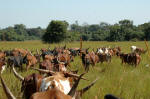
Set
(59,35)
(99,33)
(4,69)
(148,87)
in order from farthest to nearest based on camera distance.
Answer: (99,33) → (59,35) → (4,69) → (148,87)

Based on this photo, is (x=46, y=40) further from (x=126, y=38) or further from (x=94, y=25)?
(x=94, y=25)

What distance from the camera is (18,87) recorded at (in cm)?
649

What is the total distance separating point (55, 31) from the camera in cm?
6762

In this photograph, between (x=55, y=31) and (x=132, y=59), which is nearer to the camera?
(x=132, y=59)

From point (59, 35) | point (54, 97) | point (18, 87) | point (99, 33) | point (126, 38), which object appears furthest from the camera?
point (99, 33)

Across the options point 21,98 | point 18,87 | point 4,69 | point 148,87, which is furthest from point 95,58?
point 21,98

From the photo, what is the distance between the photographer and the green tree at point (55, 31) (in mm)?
67625

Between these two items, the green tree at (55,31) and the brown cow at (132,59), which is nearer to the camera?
the brown cow at (132,59)

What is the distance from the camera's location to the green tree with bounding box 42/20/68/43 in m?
67.6

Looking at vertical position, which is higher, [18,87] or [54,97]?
[54,97]

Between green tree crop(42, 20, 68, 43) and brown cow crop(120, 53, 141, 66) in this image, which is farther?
green tree crop(42, 20, 68, 43)

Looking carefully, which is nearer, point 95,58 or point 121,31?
point 95,58

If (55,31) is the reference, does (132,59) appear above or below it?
below

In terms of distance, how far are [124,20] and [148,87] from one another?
94.5 meters
